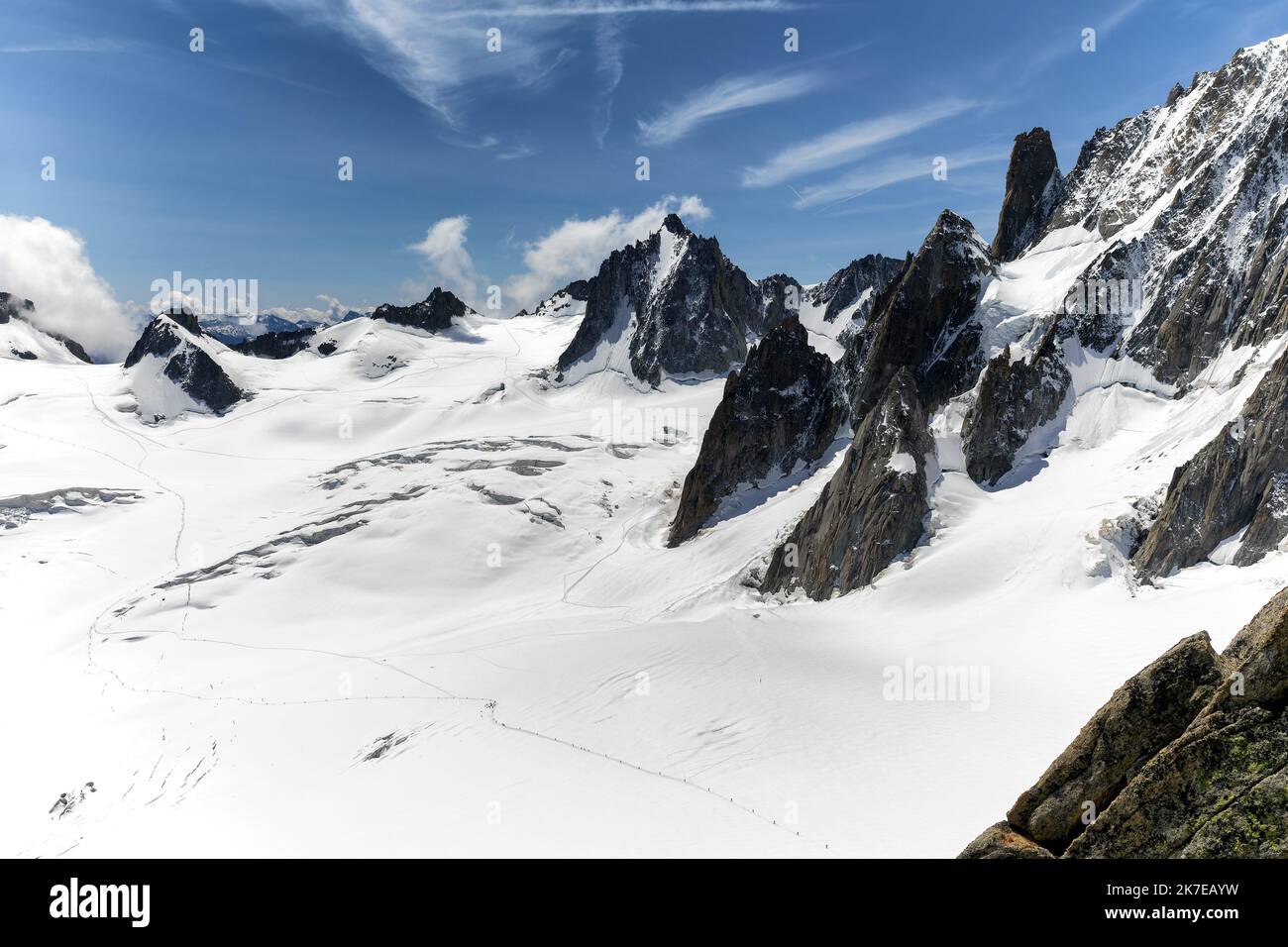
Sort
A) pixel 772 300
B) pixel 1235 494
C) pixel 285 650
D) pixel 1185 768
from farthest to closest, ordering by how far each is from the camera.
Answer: pixel 772 300
pixel 285 650
pixel 1235 494
pixel 1185 768

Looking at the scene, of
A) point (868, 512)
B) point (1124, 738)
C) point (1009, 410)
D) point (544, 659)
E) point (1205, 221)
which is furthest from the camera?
point (1205, 221)

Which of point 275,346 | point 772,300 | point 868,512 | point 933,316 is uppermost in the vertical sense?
point 772,300

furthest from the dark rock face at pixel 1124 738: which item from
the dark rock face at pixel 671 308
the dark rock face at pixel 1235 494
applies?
the dark rock face at pixel 671 308

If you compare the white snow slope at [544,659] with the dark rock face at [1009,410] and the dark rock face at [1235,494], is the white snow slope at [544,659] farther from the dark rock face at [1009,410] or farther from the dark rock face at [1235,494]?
the dark rock face at [1009,410]

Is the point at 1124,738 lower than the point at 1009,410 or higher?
lower

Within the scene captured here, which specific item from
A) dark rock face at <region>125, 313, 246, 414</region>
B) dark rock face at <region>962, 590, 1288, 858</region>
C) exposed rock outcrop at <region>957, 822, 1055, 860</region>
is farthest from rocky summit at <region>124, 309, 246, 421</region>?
dark rock face at <region>962, 590, 1288, 858</region>
